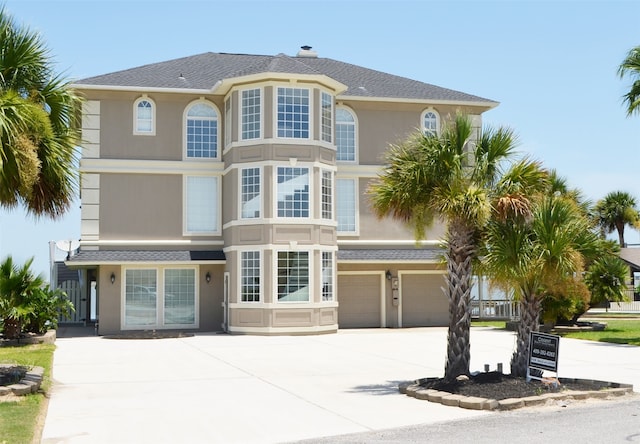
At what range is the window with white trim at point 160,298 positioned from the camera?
93.1ft

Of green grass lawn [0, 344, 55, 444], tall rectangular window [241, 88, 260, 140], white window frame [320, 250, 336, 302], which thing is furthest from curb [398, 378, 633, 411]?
tall rectangular window [241, 88, 260, 140]

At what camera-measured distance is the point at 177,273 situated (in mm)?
28891

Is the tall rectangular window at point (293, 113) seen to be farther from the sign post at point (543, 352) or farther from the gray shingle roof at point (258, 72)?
the sign post at point (543, 352)

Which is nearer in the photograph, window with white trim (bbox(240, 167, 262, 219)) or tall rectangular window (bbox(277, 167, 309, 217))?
tall rectangular window (bbox(277, 167, 309, 217))

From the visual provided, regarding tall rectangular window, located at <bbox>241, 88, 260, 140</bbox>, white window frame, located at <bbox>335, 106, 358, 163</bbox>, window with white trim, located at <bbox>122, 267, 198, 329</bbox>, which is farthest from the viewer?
white window frame, located at <bbox>335, 106, 358, 163</bbox>

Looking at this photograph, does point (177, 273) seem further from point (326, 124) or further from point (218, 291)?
point (326, 124)

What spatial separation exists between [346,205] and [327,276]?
3716mm

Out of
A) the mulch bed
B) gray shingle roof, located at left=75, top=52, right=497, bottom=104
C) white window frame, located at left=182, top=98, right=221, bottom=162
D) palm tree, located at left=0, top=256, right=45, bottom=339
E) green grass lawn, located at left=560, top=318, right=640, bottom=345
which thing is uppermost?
gray shingle roof, located at left=75, top=52, right=497, bottom=104

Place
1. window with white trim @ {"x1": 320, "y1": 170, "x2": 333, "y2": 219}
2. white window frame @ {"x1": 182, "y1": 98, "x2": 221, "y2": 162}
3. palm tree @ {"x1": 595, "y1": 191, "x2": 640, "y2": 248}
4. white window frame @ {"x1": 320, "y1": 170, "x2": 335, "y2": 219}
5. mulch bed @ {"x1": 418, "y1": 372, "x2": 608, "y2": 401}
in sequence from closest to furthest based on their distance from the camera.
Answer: mulch bed @ {"x1": 418, "y1": 372, "x2": 608, "y2": 401}
white window frame @ {"x1": 320, "y1": 170, "x2": 335, "y2": 219}
window with white trim @ {"x1": 320, "y1": 170, "x2": 333, "y2": 219}
white window frame @ {"x1": 182, "y1": 98, "x2": 221, "y2": 162}
palm tree @ {"x1": 595, "y1": 191, "x2": 640, "y2": 248}

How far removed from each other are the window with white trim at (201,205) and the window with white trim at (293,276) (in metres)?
3.70

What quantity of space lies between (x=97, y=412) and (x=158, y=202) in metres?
17.8

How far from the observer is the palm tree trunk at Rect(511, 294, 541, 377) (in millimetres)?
13344

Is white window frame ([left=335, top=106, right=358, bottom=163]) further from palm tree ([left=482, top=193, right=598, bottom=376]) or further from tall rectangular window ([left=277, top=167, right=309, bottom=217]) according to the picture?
palm tree ([left=482, top=193, right=598, bottom=376])

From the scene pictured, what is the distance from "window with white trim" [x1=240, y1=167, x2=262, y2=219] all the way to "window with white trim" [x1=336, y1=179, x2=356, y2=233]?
4077 mm
